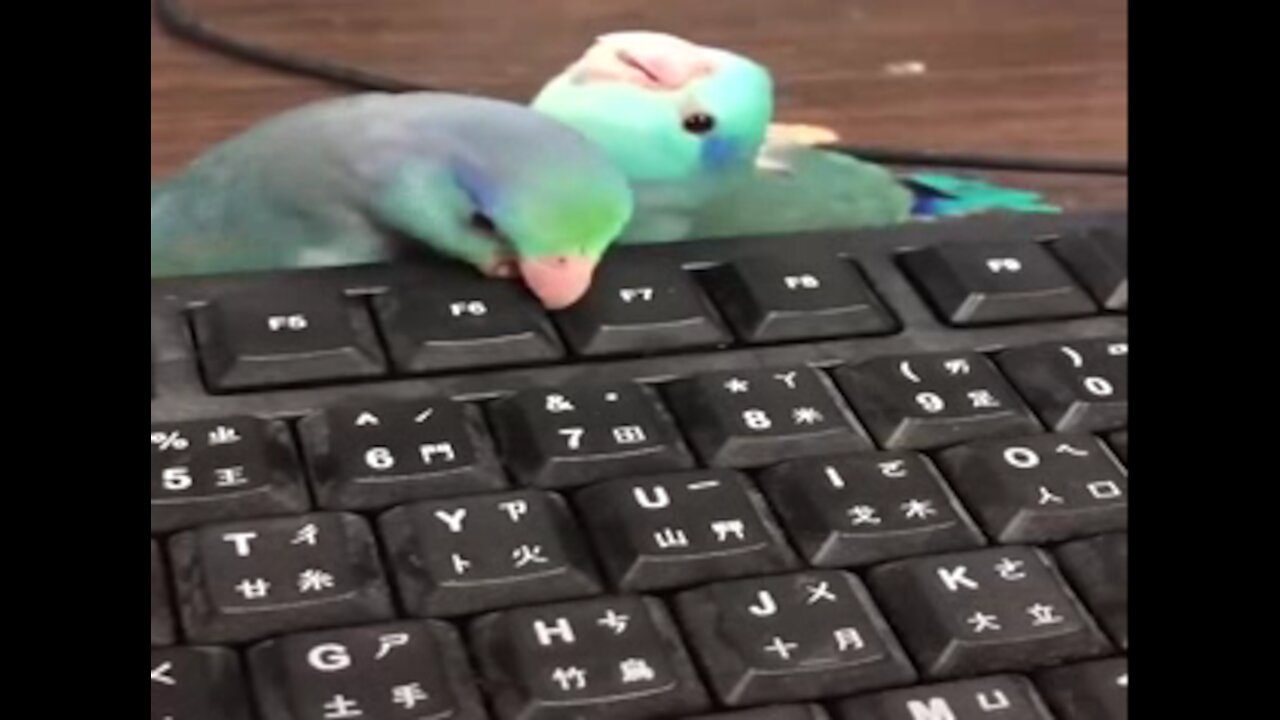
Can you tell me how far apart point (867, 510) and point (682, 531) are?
24 millimetres

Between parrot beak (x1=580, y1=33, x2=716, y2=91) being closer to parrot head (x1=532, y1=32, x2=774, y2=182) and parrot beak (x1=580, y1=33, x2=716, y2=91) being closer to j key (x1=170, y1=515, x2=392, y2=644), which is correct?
parrot head (x1=532, y1=32, x2=774, y2=182)

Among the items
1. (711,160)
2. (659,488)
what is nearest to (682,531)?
(659,488)

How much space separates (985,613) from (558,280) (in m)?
0.09

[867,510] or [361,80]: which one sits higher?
[361,80]

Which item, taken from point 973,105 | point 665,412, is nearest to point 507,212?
point 665,412

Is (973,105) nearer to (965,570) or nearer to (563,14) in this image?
(563,14)

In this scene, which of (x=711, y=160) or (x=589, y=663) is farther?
(x=711, y=160)

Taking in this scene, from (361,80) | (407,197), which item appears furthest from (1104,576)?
(361,80)

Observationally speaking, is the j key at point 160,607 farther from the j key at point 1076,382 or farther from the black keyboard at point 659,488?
the j key at point 1076,382

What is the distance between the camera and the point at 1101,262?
31 cm

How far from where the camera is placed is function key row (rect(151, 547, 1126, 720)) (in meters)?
0.22

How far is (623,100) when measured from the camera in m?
0.36

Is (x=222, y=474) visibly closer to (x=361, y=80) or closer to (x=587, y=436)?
(x=587, y=436)
